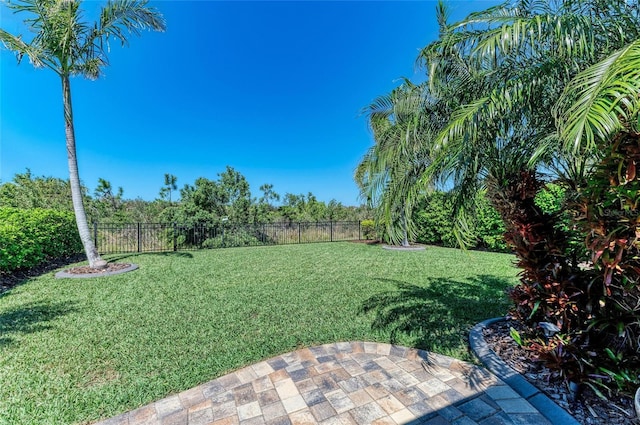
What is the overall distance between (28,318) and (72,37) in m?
6.32

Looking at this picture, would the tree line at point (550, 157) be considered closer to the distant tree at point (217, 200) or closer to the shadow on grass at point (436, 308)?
the shadow on grass at point (436, 308)

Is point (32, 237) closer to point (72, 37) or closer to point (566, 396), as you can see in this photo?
point (72, 37)

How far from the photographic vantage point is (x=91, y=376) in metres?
2.60

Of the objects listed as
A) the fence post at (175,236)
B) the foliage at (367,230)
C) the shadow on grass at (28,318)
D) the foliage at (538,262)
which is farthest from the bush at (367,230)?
the shadow on grass at (28,318)

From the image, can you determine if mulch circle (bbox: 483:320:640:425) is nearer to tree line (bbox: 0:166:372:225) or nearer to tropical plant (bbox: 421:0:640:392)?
tropical plant (bbox: 421:0:640:392)

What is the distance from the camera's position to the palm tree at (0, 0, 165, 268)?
6066mm

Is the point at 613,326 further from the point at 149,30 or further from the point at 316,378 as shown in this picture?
the point at 149,30

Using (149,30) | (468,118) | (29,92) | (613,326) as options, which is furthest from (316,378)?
(29,92)

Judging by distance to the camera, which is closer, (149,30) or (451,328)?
(451,328)

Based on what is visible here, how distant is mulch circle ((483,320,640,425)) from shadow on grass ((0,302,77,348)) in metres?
5.54

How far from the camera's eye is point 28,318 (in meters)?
3.96

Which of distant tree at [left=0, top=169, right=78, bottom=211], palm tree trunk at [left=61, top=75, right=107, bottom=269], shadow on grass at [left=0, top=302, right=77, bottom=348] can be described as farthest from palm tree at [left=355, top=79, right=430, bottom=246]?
distant tree at [left=0, top=169, right=78, bottom=211]

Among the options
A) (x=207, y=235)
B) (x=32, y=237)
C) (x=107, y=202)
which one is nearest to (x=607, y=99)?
(x=32, y=237)

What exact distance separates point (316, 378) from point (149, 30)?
881 cm
